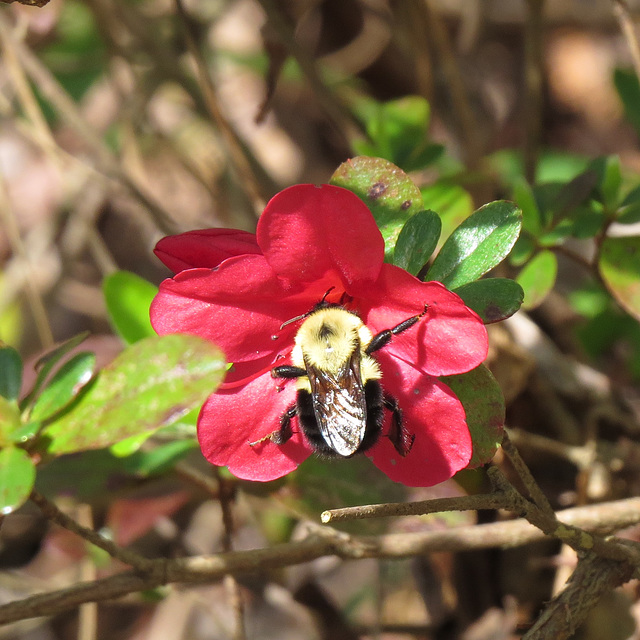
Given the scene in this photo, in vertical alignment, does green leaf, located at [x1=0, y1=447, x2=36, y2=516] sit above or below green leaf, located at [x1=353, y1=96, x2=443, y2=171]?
above

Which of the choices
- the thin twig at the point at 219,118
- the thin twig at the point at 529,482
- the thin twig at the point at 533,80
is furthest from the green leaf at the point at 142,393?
the thin twig at the point at 533,80

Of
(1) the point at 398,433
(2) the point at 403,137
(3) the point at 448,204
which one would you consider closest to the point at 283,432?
(1) the point at 398,433

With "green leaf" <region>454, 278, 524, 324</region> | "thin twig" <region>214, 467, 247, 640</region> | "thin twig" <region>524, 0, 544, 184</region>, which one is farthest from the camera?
"thin twig" <region>524, 0, 544, 184</region>

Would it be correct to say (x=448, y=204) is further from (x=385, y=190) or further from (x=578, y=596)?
(x=578, y=596)

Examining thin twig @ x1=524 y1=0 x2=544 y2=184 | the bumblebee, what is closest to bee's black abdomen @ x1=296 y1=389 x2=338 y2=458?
the bumblebee

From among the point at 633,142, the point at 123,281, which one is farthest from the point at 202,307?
the point at 633,142

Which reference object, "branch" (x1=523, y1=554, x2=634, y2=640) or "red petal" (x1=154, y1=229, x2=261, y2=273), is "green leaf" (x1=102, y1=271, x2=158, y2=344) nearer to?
"red petal" (x1=154, y1=229, x2=261, y2=273)

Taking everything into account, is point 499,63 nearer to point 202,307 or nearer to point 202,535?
point 202,535
